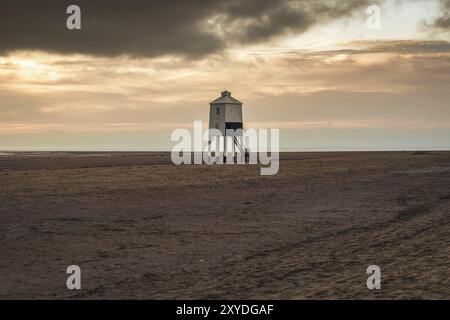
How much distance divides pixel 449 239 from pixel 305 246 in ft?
11.8

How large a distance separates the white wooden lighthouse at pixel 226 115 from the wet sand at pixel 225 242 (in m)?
28.9

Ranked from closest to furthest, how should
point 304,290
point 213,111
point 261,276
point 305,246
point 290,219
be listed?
point 304,290 < point 261,276 < point 305,246 < point 290,219 < point 213,111

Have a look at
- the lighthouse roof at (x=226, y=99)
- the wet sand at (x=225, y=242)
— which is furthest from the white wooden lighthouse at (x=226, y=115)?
the wet sand at (x=225, y=242)

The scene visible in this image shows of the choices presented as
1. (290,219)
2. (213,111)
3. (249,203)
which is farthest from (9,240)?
(213,111)

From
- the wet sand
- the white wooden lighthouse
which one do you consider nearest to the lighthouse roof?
the white wooden lighthouse

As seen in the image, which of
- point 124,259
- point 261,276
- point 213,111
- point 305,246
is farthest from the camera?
point 213,111

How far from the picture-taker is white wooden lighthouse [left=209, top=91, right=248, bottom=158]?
54844mm

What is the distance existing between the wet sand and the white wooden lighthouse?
1139 inches

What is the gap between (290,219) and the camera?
58.4 ft

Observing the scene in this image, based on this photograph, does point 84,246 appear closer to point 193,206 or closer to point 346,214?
point 193,206

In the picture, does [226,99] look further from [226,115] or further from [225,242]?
[225,242]

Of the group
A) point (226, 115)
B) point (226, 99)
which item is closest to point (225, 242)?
point (226, 115)

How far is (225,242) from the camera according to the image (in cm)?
1412

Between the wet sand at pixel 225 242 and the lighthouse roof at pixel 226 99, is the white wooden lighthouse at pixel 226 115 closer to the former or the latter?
the lighthouse roof at pixel 226 99
